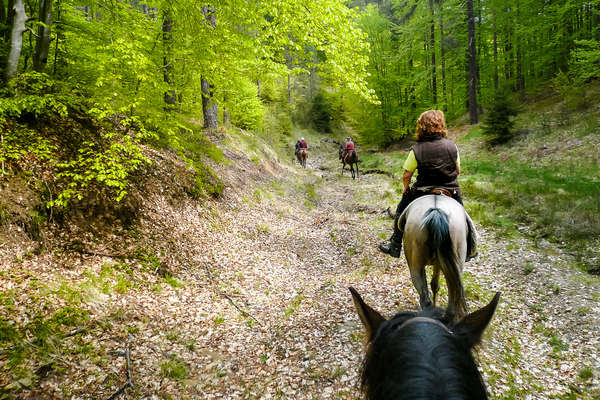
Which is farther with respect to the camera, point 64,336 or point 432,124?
point 432,124

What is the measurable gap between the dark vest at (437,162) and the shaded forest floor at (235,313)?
2303 mm

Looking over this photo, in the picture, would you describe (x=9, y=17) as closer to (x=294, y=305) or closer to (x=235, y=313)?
(x=235, y=313)

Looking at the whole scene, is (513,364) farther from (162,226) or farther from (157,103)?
(157,103)

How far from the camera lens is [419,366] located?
1.12 m

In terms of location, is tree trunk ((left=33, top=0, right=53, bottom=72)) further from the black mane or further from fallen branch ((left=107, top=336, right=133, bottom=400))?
the black mane

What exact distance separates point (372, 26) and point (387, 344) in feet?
105

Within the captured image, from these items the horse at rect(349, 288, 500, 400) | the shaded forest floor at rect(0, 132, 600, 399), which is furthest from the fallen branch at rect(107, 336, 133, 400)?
the horse at rect(349, 288, 500, 400)

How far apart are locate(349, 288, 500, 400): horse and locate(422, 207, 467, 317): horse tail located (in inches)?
81.0

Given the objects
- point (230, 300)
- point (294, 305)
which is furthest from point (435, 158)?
point (230, 300)

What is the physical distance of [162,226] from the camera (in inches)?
259

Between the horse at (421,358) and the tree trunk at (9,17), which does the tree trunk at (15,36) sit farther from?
the horse at (421,358)

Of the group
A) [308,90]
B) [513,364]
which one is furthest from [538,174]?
[308,90]

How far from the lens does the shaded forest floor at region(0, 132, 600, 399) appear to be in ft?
11.8

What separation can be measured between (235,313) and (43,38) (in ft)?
20.9
